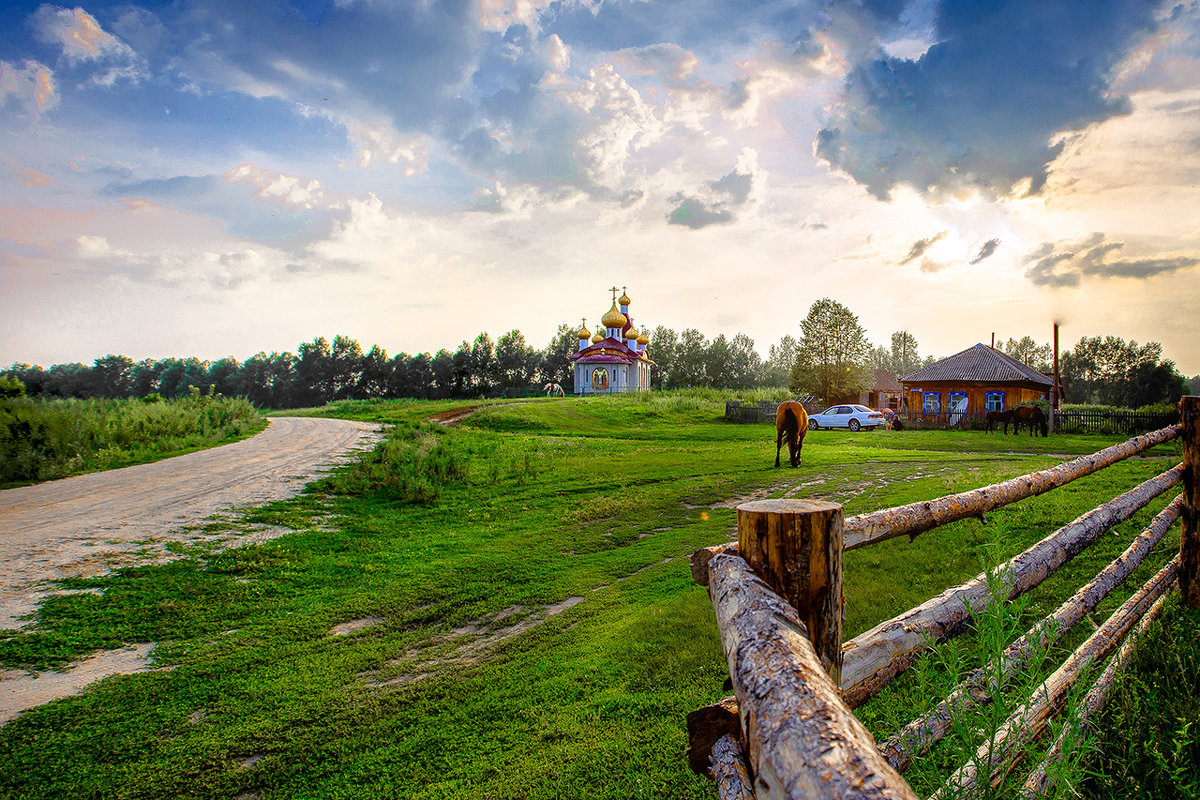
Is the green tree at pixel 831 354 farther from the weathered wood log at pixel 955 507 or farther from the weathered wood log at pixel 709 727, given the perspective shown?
the weathered wood log at pixel 709 727

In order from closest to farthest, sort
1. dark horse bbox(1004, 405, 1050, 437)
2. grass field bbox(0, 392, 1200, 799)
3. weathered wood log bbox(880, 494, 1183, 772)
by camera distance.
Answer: weathered wood log bbox(880, 494, 1183, 772), grass field bbox(0, 392, 1200, 799), dark horse bbox(1004, 405, 1050, 437)

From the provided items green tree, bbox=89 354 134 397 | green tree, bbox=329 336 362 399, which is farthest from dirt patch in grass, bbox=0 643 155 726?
green tree, bbox=89 354 134 397

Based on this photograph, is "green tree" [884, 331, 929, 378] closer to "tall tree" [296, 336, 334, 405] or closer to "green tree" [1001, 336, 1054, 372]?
"green tree" [1001, 336, 1054, 372]

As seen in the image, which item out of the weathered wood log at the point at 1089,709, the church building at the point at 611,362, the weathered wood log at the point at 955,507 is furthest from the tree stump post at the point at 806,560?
the church building at the point at 611,362

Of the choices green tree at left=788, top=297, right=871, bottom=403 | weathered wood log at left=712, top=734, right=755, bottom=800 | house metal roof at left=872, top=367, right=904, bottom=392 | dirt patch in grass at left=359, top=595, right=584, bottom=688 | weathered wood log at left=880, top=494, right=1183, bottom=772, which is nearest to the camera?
weathered wood log at left=712, top=734, right=755, bottom=800

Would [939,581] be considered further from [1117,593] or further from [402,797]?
[402,797]

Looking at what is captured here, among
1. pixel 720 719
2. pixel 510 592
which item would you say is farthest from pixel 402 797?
pixel 510 592

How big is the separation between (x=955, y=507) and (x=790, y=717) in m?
2.02

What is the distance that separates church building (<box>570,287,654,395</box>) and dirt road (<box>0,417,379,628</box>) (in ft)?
145

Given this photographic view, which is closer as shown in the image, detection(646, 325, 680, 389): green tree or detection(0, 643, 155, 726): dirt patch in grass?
detection(0, 643, 155, 726): dirt patch in grass

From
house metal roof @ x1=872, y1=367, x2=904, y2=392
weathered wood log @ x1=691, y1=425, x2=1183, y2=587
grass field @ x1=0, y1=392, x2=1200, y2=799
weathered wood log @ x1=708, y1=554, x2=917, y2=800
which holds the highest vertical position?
house metal roof @ x1=872, y1=367, x2=904, y2=392

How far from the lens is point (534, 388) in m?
74.0

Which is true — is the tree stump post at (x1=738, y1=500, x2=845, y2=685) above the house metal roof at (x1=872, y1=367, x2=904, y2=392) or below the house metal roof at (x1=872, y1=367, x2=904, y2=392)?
below

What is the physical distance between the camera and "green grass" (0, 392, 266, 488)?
451 inches
